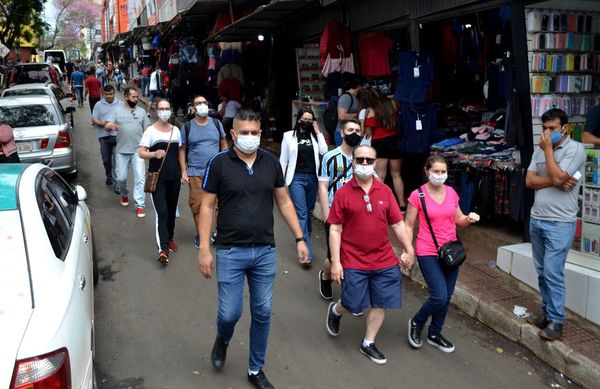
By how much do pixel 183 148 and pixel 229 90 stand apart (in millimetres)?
7342

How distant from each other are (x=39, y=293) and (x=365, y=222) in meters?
2.35

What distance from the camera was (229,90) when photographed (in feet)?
45.2

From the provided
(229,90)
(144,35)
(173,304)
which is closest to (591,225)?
(173,304)

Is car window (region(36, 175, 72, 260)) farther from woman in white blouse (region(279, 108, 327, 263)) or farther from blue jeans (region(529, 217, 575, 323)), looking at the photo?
blue jeans (region(529, 217, 575, 323))

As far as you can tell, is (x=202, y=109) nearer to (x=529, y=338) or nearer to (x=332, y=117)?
(x=332, y=117)

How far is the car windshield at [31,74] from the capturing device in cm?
2317

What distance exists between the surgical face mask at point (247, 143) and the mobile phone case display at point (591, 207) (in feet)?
10.5

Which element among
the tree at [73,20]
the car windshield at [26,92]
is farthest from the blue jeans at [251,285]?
the tree at [73,20]

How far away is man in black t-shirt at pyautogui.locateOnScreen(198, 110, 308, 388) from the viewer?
383 centimetres

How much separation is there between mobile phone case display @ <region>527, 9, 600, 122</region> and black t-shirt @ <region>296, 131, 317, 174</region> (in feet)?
7.92

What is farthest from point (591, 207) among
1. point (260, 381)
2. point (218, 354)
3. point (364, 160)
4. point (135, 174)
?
point (135, 174)

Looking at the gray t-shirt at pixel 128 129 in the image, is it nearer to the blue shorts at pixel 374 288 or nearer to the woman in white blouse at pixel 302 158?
the woman in white blouse at pixel 302 158

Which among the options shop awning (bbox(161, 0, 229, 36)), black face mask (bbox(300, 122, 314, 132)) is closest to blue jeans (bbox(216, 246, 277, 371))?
black face mask (bbox(300, 122, 314, 132))

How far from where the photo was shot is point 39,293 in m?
2.96
